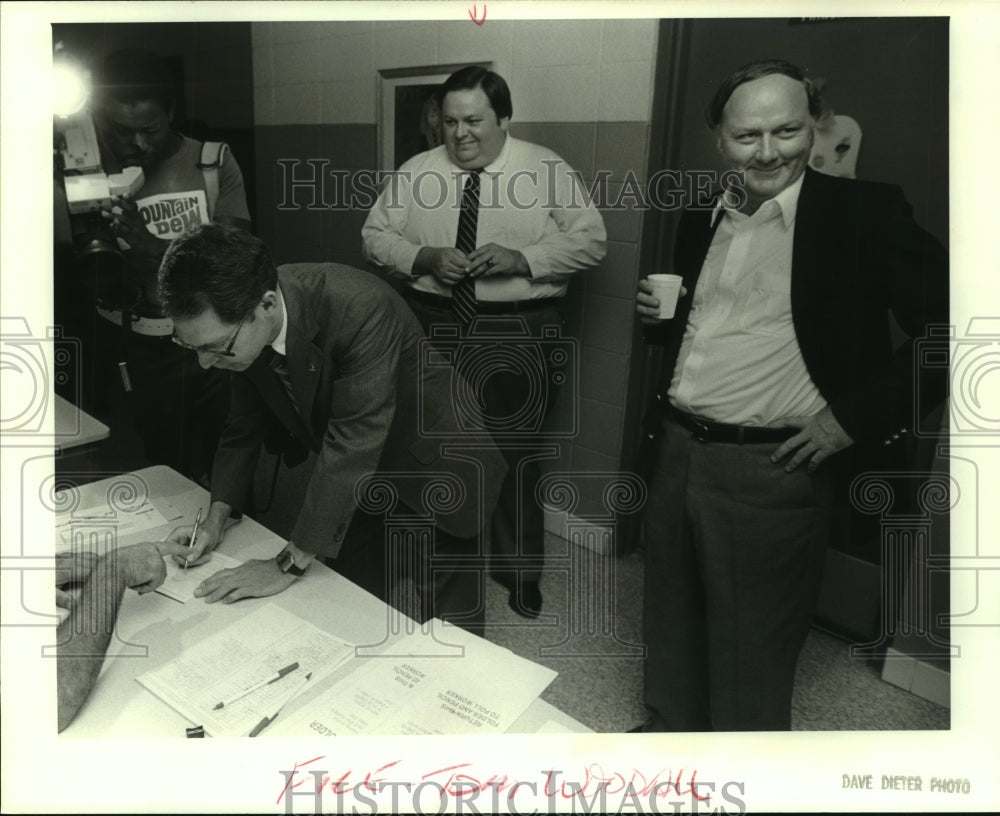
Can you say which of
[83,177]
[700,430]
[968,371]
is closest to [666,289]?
[700,430]

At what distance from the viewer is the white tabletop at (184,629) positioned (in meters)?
1.39

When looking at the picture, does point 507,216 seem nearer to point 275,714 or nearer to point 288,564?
point 288,564

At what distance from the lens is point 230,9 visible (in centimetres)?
153

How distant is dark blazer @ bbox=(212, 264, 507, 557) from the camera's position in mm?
1534

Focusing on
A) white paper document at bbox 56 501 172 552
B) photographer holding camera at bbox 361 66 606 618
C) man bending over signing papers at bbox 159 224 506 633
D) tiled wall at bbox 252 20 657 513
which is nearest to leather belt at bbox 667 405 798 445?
tiled wall at bbox 252 20 657 513

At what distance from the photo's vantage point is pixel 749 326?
1.46m

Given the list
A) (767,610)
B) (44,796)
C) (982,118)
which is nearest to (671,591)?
(767,610)

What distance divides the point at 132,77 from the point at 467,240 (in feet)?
2.21

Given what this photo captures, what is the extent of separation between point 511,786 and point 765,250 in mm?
1083

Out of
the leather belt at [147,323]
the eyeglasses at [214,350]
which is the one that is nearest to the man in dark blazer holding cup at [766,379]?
the eyeglasses at [214,350]

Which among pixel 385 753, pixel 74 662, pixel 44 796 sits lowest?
pixel 44 796

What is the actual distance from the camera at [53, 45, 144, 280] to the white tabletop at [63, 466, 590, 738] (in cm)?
52

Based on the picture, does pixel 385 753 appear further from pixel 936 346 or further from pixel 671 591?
pixel 936 346

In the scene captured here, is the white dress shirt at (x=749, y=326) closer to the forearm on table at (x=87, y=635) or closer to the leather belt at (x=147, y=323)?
the leather belt at (x=147, y=323)
